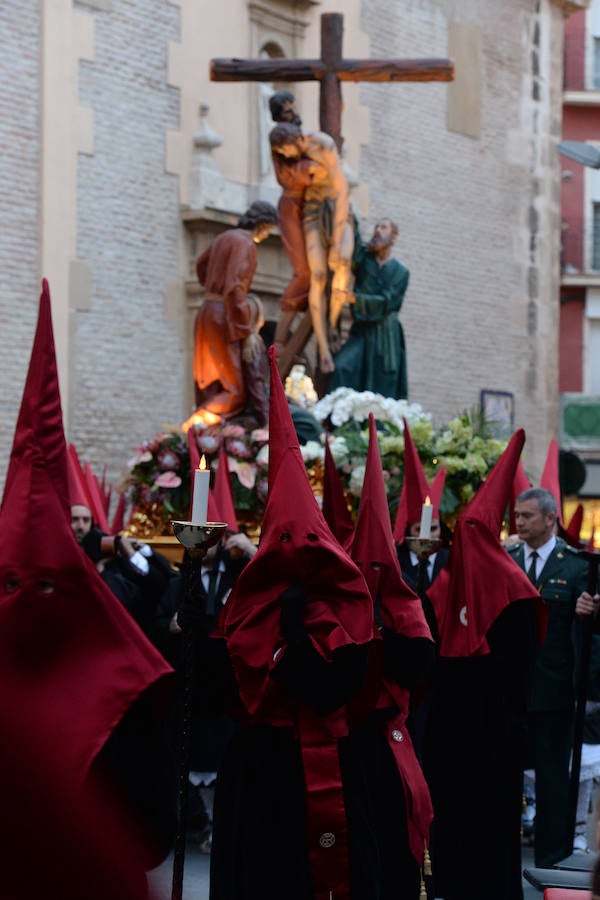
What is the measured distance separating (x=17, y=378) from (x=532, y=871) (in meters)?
10.2

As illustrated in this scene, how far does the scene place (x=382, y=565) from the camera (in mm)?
4375

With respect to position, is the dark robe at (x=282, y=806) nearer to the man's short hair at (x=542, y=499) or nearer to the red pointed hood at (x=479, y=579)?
the red pointed hood at (x=479, y=579)

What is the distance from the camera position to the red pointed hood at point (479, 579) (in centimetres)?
530

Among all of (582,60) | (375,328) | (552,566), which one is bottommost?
(552,566)

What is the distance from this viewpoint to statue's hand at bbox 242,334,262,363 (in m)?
10.0

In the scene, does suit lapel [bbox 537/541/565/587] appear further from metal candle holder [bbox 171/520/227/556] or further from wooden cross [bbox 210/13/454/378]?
Answer: wooden cross [bbox 210/13/454/378]

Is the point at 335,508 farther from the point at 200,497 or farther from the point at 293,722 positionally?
the point at 200,497

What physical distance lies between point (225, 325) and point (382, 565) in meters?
5.95

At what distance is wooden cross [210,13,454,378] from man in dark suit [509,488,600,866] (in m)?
5.48

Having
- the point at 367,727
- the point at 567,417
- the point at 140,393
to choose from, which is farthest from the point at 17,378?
the point at 567,417

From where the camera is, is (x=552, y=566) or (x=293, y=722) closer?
(x=293, y=722)

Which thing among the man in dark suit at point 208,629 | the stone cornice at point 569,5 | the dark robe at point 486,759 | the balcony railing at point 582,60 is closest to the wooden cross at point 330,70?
the man in dark suit at point 208,629

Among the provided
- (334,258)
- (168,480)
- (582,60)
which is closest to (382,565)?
(168,480)

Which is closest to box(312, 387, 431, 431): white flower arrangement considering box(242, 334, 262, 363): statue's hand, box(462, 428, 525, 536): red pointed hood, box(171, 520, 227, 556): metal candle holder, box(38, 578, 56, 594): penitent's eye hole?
box(242, 334, 262, 363): statue's hand
